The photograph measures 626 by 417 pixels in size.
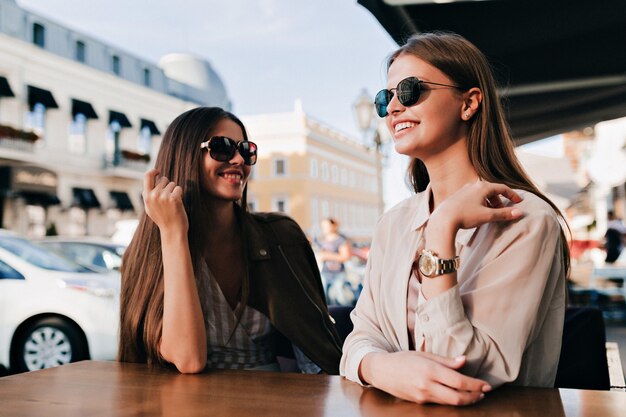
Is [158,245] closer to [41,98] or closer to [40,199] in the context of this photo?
[40,199]

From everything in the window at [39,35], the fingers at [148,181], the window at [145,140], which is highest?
the window at [39,35]

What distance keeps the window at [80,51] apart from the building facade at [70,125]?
47 millimetres

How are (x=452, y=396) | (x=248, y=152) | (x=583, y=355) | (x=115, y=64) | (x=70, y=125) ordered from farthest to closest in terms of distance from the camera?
1. (x=115, y=64)
2. (x=70, y=125)
3. (x=248, y=152)
4. (x=583, y=355)
5. (x=452, y=396)

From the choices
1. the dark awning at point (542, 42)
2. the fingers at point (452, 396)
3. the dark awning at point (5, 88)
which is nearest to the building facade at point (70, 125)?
the dark awning at point (5, 88)

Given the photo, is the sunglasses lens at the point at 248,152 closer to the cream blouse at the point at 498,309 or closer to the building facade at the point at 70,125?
the cream blouse at the point at 498,309

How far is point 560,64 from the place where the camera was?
12.0 ft

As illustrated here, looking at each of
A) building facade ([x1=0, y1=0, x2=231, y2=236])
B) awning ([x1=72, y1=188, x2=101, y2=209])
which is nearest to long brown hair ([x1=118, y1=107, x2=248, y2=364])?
building facade ([x1=0, y1=0, x2=231, y2=236])

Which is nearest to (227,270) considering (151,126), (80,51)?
(80,51)

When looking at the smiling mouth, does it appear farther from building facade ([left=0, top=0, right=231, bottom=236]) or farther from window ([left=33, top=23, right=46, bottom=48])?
window ([left=33, top=23, right=46, bottom=48])

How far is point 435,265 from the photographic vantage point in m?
1.42

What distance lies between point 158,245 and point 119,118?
2883 cm

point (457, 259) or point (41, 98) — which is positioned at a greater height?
point (41, 98)

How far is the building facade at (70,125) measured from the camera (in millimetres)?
23062

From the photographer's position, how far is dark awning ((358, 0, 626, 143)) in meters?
2.75
